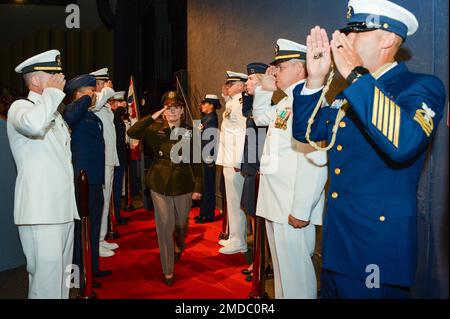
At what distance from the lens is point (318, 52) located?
5.49 ft

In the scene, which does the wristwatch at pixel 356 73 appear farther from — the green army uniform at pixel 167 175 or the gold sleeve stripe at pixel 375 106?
the green army uniform at pixel 167 175

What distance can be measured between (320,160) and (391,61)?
0.90 m

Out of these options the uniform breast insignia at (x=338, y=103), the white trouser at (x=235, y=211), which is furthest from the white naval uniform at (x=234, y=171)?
the uniform breast insignia at (x=338, y=103)

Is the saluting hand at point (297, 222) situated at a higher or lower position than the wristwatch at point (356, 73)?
lower

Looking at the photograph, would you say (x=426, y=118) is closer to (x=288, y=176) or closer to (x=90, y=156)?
(x=288, y=176)

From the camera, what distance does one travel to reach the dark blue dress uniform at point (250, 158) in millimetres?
3965

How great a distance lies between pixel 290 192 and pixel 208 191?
3.26 metres

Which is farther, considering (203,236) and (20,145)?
(203,236)

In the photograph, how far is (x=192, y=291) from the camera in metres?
3.60

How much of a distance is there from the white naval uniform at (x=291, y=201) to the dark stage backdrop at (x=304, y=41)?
1.91 feet

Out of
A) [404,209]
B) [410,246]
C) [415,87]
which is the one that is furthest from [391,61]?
[410,246]

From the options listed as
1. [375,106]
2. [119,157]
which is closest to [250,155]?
[119,157]

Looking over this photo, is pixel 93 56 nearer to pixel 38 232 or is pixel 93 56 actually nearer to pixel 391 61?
pixel 38 232

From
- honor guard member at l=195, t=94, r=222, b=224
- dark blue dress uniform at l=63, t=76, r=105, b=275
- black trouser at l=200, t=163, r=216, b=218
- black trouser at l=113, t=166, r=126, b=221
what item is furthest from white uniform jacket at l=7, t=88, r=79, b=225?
black trouser at l=200, t=163, r=216, b=218
